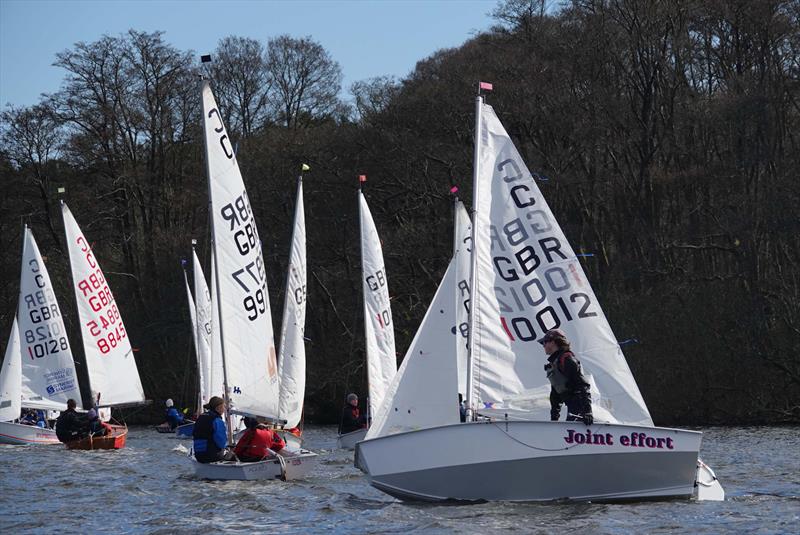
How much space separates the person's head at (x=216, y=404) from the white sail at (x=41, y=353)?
14.5 metres

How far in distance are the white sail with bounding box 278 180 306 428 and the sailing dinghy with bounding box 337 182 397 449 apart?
1249mm

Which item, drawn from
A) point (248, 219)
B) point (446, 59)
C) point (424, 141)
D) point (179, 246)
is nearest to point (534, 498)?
point (248, 219)

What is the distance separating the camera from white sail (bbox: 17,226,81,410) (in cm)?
3070

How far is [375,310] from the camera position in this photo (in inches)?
1025

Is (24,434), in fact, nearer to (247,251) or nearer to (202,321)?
(202,321)

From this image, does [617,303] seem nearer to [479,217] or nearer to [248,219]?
[248,219]

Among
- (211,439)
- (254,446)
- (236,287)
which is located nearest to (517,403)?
(254,446)

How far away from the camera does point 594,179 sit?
113ft

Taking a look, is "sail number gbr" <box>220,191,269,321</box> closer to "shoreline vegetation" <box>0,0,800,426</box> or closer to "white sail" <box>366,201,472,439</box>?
"white sail" <box>366,201,472,439</box>

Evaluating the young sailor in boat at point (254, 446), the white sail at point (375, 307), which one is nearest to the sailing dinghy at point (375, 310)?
the white sail at point (375, 307)

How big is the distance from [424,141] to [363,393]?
7471mm

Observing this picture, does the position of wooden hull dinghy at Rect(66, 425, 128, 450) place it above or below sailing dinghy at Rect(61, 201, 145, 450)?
below

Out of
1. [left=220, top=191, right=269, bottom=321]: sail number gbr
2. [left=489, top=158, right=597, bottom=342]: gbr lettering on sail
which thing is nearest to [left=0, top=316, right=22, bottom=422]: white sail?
[left=220, top=191, right=269, bottom=321]: sail number gbr

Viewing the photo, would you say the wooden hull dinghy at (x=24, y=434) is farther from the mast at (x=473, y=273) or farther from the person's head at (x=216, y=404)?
the mast at (x=473, y=273)
